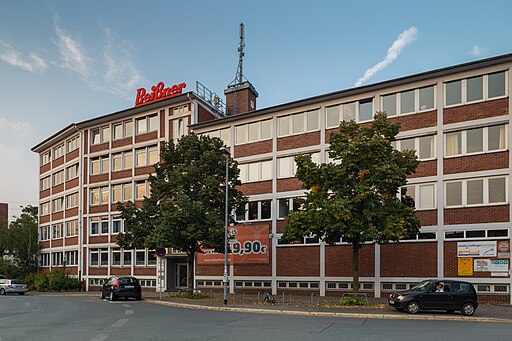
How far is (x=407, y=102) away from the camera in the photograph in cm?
2980

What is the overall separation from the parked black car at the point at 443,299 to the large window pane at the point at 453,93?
36.9ft

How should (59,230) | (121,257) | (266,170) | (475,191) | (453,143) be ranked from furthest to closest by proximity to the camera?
(59,230) → (121,257) → (266,170) → (453,143) → (475,191)

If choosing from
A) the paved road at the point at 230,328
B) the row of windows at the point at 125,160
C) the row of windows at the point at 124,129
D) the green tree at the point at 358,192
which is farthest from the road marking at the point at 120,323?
the row of windows at the point at 124,129

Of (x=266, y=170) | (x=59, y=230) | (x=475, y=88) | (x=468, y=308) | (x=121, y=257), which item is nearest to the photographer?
(x=468, y=308)

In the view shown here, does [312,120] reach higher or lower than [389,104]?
lower

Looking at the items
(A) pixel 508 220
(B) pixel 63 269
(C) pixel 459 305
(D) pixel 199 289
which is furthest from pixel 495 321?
(B) pixel 63 269

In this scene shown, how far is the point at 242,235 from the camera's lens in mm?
35375

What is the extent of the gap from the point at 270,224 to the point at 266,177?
314cm

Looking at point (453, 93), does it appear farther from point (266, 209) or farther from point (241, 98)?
point (241, 98)

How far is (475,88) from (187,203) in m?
16.2

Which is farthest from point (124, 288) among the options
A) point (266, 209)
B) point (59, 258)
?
point (59, 258)

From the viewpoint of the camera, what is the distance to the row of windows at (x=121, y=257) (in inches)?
1648

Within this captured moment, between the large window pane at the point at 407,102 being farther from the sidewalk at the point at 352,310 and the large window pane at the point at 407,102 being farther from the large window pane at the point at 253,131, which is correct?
the sidewalk at the point at 352,310

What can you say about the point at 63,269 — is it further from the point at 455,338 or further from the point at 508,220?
the point at 455,338
